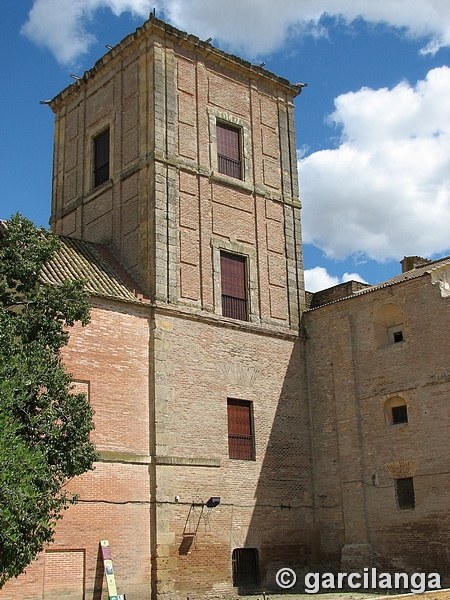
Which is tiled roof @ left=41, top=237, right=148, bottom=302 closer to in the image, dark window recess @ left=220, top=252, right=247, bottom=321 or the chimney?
dark window recess @ left=220, top=252, right=247, bottom=321

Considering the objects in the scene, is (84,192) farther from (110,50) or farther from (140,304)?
(140,304)

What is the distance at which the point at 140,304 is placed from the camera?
1758cm

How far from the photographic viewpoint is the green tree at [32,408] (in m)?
10.6

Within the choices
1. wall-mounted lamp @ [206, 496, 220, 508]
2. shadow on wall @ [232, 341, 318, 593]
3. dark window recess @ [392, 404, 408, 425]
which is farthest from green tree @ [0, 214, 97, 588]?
dark window recess @ [392, 404, 408, 425]

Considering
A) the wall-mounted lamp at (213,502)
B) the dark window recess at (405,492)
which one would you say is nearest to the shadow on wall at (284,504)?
the wall-mounted lamp at (213,502)

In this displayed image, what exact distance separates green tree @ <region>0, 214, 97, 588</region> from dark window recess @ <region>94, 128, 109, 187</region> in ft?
26.4

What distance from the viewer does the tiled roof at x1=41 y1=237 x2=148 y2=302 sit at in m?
17.1

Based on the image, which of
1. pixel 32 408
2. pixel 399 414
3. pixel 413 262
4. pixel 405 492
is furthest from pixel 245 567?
pixel 413 262

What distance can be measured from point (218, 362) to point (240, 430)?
176cm

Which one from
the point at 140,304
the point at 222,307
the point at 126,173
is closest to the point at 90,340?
the point at 140,304

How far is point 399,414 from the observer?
18.6 metres

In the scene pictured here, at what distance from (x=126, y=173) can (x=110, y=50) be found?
158 inches

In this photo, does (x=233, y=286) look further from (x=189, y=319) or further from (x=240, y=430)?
(x=240, y=430)

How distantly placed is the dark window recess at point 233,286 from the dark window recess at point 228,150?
2529 mm
